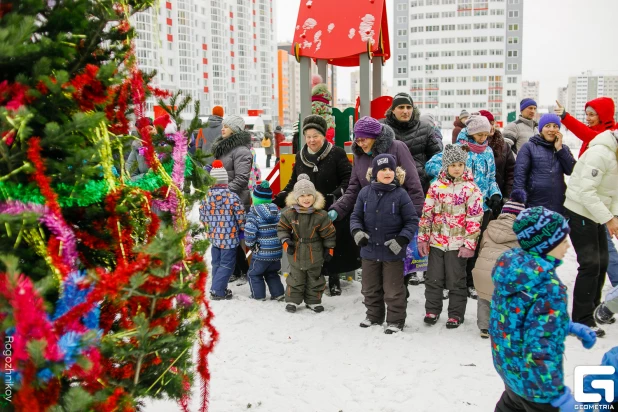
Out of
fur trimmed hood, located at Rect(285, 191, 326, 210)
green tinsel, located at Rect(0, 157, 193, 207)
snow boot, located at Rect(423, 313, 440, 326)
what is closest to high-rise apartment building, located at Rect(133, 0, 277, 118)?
fur trimmed hood, located at Rect(285, 191, 326, 210)

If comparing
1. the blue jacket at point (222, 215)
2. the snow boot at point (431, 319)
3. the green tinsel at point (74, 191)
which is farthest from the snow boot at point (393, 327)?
the green tinsel at point (74, 191)

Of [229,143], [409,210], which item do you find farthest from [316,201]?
[229,143]

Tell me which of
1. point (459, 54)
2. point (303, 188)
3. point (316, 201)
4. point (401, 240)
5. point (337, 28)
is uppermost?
point (459, 54)

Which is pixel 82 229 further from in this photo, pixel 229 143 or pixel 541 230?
pixel 229 143

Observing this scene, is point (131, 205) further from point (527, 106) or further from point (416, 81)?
point (416, 81)

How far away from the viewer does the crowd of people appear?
439cm

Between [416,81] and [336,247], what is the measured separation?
242 feet

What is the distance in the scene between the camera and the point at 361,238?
456 centimetres

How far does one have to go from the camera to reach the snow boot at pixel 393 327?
15.1ft

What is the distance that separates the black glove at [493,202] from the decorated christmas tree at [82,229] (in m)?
3.91

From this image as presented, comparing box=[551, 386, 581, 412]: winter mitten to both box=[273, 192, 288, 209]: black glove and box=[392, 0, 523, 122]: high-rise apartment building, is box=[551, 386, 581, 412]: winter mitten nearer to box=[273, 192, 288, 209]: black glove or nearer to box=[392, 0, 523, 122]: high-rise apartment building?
box=[273, 192, 288, 209]: black glove

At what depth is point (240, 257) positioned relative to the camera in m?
6.47

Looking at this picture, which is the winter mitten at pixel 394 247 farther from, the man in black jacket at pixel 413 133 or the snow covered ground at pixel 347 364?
the man in black jacket at pixel 413 133

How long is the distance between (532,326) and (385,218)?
230 cm
